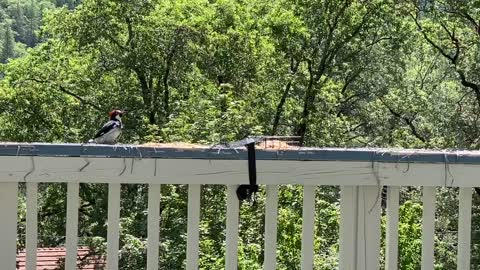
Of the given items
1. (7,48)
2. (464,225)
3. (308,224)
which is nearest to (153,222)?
(308,224)

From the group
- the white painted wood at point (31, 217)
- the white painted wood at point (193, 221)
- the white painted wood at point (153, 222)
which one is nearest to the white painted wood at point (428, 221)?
the white painted wood at point (193, 221)

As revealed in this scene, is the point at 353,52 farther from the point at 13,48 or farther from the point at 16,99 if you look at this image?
the point at 13,48

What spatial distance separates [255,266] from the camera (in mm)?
4301

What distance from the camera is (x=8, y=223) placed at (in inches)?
64.4

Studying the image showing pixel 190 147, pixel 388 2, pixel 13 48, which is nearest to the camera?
pixel 190 147

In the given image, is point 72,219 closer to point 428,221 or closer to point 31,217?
point 31,217

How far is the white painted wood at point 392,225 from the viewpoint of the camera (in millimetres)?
1692

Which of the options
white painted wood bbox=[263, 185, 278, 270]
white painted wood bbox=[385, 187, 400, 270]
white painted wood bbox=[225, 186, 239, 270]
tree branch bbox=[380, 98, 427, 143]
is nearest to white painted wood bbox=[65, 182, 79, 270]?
white painted wood bbox=[225, 186, 239, 270]

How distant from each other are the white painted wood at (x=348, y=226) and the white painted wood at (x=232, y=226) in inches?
11.5

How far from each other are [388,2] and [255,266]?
34.1 feet

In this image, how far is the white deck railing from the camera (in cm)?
161

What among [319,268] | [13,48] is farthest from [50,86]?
[13,48]

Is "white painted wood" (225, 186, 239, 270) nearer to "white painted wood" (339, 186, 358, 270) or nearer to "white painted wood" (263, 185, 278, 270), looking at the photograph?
"white painted wood" (263, 185, 278, 270)

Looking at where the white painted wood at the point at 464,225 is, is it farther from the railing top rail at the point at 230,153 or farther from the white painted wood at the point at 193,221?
the white painted wood at the point at 193,221
